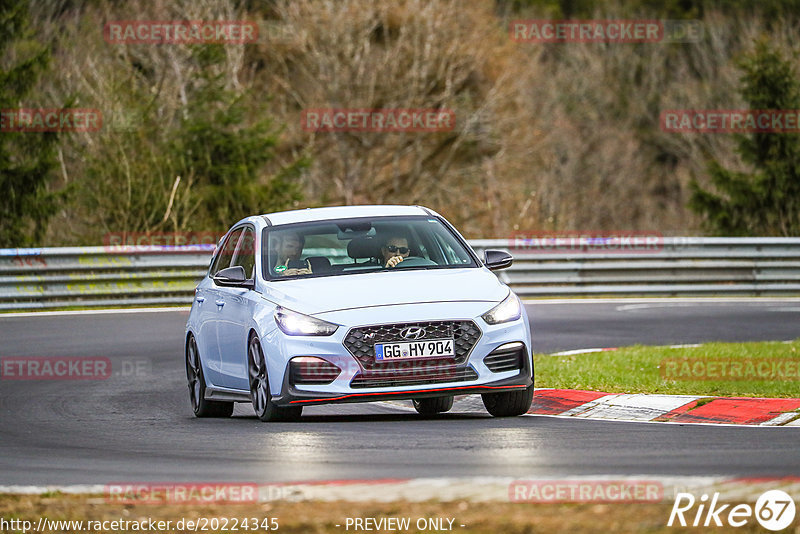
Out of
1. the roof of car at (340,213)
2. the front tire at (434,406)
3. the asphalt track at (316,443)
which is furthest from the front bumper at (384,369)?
the front tire at (434,406)

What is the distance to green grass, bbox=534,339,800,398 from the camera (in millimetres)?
12414

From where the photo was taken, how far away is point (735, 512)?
6.20 metres

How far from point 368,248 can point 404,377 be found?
5.13 ft

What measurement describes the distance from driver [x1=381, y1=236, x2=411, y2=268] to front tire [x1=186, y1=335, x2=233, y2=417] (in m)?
2.00

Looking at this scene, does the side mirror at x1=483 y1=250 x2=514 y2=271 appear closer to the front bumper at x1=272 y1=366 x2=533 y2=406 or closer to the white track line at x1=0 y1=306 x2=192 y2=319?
the front bumper at x1=272 y1=366 x2=533 y2=406

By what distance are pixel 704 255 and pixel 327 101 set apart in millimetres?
19979

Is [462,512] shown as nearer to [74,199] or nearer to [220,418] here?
[220,418]

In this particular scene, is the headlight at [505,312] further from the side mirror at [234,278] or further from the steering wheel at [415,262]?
the side mirror at [234,278]

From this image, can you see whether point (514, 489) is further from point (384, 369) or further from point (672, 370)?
point (672, 370)

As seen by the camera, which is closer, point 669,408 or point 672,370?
point 669,408

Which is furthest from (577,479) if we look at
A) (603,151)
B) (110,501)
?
(603,151)

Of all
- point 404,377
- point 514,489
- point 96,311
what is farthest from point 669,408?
point 96,311

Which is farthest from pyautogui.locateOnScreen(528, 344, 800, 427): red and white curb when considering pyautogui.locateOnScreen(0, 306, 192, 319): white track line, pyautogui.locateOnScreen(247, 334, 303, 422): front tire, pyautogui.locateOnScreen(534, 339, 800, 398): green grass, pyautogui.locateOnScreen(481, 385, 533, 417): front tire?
pyautogui.locateOnScreen(0, 306, 192, 319): white track line

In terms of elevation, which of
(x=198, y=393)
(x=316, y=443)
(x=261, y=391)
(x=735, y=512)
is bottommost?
(x=198, y=393)
